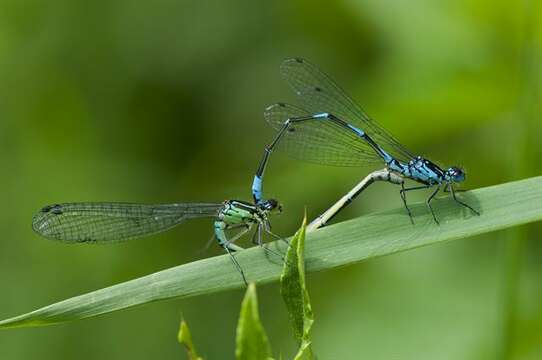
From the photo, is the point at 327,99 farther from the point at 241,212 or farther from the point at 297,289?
the point at 297,289

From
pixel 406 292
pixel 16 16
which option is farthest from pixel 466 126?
pixel 16 16

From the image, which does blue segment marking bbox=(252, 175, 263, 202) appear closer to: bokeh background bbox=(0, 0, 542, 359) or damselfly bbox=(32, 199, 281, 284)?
damselfly bbox=(32, 199, 281, 284)

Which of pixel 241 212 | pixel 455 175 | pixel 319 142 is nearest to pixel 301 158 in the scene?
pixel 319 142

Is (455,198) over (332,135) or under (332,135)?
under

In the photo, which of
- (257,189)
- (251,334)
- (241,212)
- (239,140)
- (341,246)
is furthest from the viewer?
(239,140)

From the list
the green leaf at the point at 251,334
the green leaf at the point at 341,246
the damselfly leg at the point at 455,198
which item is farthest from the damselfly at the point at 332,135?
the green leaf at the point at 251,334

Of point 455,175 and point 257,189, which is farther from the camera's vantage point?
point 257,189

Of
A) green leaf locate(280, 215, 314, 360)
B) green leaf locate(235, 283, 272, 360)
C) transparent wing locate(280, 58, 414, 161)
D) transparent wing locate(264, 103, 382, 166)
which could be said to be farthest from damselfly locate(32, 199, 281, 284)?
green leaf locate(235, 283, 272, 360)

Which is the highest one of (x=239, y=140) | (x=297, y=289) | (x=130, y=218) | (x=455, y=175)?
(x=239, y=140)

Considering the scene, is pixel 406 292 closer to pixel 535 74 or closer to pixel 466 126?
pixel 466 126
